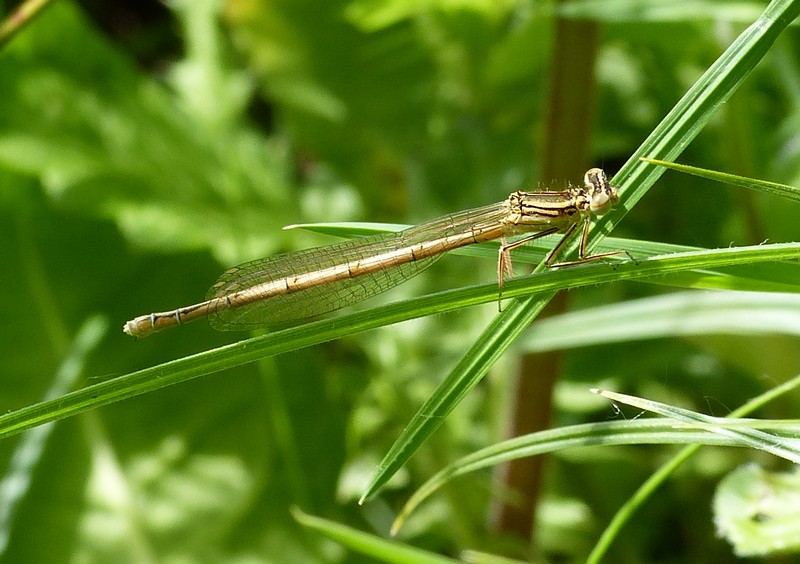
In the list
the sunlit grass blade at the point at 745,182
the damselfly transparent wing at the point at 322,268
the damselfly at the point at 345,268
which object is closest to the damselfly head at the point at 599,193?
the damselfly at the point at 345,268

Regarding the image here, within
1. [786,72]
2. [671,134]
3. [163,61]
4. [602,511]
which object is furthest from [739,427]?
[163,61]

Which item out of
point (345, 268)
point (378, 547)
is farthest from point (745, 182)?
point (345, 268)

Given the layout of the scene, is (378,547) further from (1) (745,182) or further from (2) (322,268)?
(2) (322,268)

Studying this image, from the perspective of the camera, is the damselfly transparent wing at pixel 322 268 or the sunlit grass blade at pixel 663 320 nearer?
the sunlit grass blade at pixel 663 320

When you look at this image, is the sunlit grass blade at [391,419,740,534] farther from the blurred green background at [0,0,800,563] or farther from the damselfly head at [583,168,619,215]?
the blurred green background at [0,0,800,563]

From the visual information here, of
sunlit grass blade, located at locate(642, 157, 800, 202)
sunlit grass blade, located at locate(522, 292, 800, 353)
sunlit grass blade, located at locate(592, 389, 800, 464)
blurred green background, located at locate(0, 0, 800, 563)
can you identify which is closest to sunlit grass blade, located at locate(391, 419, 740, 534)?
sunlit grass blade, located at locate(592, 389, 800, 464)

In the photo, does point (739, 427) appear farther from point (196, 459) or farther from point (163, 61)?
point (163, 61)

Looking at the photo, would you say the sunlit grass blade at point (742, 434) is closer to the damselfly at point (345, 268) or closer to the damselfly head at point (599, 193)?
the damselfly head at point (599, 193)
